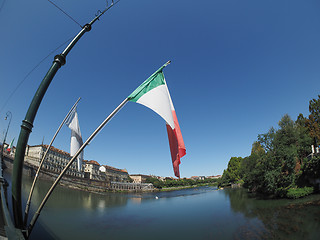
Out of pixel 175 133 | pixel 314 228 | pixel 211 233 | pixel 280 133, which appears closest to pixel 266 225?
pixel 314 228

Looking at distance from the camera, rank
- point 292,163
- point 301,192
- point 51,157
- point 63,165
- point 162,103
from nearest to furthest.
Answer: point 162,103
point 301,192
point 292,163
point 51,157
point 63,165

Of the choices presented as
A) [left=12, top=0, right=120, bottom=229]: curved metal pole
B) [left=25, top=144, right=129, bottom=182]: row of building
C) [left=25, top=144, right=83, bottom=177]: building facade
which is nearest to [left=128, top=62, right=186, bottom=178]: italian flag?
[left=12, top=0, right=120, bottom=229]: curved metal pole

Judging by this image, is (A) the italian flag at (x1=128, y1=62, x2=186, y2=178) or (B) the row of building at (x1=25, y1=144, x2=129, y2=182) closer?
(A) the italian flag at (x1=128, y1=62, x2=186, y2=178)

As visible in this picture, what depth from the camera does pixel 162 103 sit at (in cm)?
470

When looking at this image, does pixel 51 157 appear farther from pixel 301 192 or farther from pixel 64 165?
pixel 301 192

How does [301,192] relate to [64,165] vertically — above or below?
below

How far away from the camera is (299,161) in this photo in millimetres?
30453

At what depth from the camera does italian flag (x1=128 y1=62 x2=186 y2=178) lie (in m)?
4.59

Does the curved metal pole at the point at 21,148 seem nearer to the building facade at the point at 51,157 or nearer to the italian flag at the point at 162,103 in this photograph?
the italian flag at the point at 162,103

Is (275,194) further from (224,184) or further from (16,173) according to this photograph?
(224,184)

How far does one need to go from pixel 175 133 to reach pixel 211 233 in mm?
10752

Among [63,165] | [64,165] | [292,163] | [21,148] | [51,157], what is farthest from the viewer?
[64,165]

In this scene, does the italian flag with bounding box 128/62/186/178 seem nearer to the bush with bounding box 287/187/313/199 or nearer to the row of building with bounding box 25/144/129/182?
the bush with bounding box 287/187/313/199

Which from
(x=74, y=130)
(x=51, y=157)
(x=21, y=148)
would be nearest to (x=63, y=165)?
(x=51, y=157)
